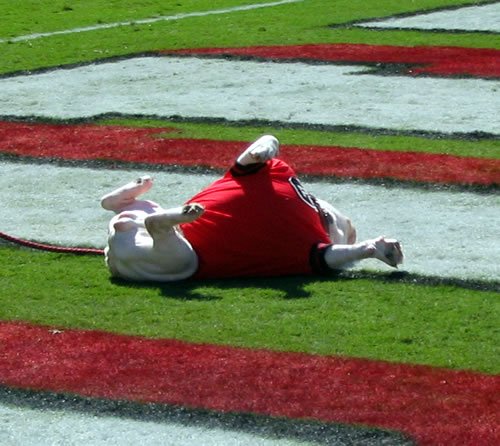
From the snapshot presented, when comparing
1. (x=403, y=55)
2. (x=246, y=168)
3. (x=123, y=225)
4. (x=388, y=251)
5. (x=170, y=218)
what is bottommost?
(x=403, y=55)

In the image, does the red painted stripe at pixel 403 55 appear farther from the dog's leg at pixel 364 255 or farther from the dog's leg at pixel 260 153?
the dog's leg at pixel 364 255

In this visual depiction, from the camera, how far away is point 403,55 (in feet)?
46.7

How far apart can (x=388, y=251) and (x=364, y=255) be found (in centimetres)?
15

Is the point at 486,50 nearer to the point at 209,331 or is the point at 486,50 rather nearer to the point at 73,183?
the point at 73,183

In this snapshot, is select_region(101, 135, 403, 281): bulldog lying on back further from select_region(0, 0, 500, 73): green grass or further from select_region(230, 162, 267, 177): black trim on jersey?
select_region(0, 0, 500, 73): green grass

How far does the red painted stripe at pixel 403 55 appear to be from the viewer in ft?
44.0

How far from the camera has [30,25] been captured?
17547 millimetres

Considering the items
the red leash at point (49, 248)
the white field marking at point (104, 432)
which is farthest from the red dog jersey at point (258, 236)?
the white field marking at point (104, 432)

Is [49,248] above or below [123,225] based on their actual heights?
below

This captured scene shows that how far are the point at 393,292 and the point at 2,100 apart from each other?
643cm

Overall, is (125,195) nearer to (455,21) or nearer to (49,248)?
(49,248)

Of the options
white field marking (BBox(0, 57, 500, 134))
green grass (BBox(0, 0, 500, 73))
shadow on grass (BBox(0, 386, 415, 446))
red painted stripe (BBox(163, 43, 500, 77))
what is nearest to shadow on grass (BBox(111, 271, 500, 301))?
shadow on grass (BBox(0, 386, 415, 446))

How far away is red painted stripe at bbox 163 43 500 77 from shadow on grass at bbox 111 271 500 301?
6.39 meters

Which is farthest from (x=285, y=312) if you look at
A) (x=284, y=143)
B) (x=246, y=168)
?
(x=284, y=143)
